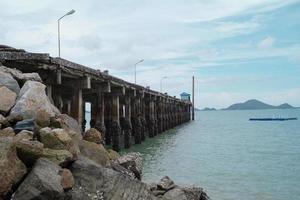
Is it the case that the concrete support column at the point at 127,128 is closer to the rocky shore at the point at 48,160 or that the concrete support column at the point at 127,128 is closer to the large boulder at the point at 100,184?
the rocky shore at the point at 48,160

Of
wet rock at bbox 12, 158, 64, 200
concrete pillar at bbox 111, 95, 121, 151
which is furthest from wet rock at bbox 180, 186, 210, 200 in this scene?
concrete pillar at bbox 111, 95, 121, 151

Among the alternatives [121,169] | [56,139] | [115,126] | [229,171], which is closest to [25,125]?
[56,139]

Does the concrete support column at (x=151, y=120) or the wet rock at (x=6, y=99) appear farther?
the concrete support column at (x=151, y=120)

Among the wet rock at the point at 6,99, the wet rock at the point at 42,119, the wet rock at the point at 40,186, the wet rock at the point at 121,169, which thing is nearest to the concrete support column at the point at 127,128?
the wet rock at the point at 121,169

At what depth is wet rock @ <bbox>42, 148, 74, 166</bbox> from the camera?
9.54m

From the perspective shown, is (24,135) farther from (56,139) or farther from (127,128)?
(127,128)

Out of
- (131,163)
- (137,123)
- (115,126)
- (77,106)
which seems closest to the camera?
(131,163)

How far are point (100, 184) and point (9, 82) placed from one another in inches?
137

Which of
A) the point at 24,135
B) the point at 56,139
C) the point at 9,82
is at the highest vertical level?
the point at 9,82

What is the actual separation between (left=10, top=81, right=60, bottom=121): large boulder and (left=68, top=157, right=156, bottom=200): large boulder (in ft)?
4.98

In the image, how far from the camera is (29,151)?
9211mm

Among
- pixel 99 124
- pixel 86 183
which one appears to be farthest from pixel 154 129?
pixel 86 183

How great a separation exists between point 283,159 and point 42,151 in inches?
1020

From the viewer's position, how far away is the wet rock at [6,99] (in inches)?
430
